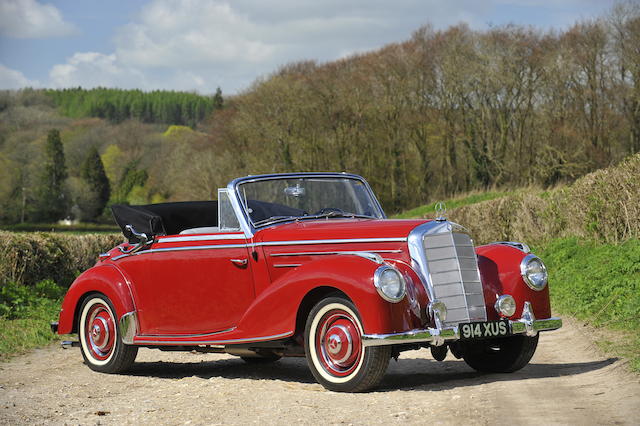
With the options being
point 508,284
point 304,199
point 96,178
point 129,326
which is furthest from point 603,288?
point 96,178

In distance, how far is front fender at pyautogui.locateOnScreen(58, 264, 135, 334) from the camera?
9109 mm

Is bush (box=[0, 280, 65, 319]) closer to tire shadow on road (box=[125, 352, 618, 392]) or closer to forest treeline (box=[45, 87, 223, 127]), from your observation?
tire shadow on road (box=[125, 352, 618, 392])

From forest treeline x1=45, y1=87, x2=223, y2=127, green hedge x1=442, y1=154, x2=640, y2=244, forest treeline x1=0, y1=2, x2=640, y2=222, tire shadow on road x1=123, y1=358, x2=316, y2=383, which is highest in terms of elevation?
forest treeline x1=45, y1=87, x2=223, y2=127

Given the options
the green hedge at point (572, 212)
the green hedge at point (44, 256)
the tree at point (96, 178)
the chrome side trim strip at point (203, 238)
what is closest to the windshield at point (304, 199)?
the chrome side trim strip at point (203, 238)

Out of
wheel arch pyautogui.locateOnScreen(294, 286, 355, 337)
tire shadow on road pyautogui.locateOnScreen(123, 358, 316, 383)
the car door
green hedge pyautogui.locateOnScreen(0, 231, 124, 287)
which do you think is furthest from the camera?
green hedge pyautogui.locateOnScreen(0, 231, 124, 287)

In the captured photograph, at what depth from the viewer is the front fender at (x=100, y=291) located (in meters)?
9.11

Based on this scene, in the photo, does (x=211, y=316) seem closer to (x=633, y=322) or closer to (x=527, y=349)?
(x=527, y=349)

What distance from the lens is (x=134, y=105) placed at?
172 m

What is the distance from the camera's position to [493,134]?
43.8 meters

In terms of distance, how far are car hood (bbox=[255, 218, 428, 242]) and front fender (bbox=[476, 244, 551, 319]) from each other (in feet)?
2.96

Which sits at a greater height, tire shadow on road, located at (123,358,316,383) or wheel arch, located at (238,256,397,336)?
wheel arch, located at (238,256,397,336)

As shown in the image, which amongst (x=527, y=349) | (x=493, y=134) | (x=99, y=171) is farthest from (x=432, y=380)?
(x=99, y=171)

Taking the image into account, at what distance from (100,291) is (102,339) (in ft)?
1.66

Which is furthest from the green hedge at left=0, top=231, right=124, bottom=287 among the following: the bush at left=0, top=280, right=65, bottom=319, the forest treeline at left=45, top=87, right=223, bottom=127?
the forest treeline at left=45, top=87, right=223, bottom=127
